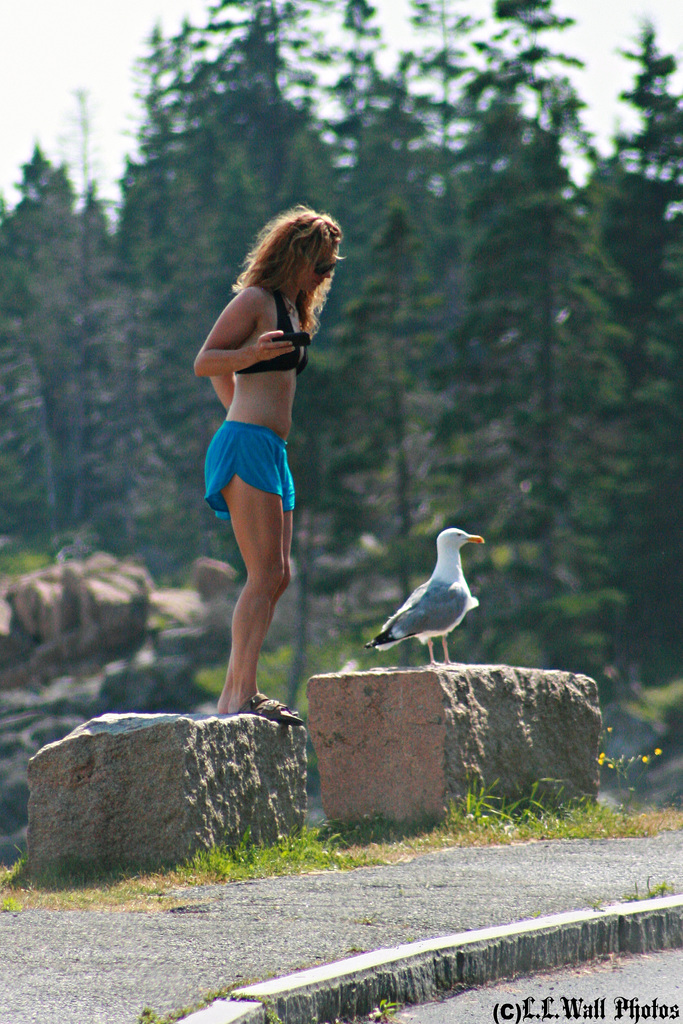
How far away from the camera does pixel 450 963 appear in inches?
143

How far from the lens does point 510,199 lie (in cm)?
2881

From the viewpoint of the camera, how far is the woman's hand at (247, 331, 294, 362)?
521 centimetres

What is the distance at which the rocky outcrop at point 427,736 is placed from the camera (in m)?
6.43

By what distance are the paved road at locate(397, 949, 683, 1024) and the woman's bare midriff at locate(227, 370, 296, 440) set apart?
2914mm

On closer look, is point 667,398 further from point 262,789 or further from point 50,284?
point 50,284

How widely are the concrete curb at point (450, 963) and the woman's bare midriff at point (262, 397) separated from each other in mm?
2713

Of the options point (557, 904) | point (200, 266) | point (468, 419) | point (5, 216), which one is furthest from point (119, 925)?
point (5, 216)

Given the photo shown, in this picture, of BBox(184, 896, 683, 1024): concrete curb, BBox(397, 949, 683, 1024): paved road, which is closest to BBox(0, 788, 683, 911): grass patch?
BBox(184, 896, 683, 1024): concrete curb

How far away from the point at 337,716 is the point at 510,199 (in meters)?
24.2

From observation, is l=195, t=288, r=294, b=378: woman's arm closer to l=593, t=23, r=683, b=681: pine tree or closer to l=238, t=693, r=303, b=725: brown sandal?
l=238, t=693, r=303, b=725: brown sandal

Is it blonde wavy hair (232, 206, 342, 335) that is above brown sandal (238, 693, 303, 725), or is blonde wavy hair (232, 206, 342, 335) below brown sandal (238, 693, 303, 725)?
above

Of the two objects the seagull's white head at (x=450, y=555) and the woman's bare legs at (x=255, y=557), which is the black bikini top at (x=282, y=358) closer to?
the woman's bare legs at (x=255, y=557)

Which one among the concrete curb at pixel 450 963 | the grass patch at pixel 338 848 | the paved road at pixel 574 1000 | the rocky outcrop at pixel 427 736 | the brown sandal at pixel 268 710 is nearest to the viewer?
the concrete curb at pixel 450 963

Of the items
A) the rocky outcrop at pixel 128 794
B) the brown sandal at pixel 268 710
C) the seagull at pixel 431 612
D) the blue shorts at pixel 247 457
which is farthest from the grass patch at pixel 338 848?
the blue shorts at pixel 247 457
